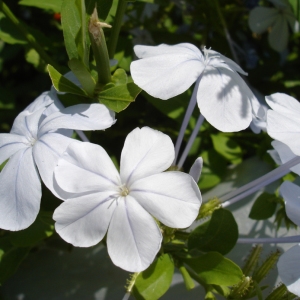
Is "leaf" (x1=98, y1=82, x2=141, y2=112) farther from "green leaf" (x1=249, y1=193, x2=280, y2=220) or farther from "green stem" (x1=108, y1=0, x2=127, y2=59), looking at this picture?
"green leaf" (x1=249, y1=193, x2=280, y2=220)

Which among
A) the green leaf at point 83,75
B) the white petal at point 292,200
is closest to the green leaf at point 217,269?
the white petal at point 292,200

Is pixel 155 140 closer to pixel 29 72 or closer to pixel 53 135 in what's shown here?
pixel 53 135

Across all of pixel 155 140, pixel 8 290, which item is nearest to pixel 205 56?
pixel 155 140

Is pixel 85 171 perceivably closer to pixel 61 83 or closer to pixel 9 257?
pixel 61 83

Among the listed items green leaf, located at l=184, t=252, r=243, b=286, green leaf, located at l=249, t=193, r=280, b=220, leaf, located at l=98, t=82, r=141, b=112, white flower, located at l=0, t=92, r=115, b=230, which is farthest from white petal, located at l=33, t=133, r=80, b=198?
green leaf, located at l=249, t=193, r=280, b=220

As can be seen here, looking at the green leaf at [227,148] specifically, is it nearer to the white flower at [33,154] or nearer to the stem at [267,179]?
the stem at [267,179]

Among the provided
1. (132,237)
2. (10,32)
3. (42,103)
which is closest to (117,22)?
(42,103)
